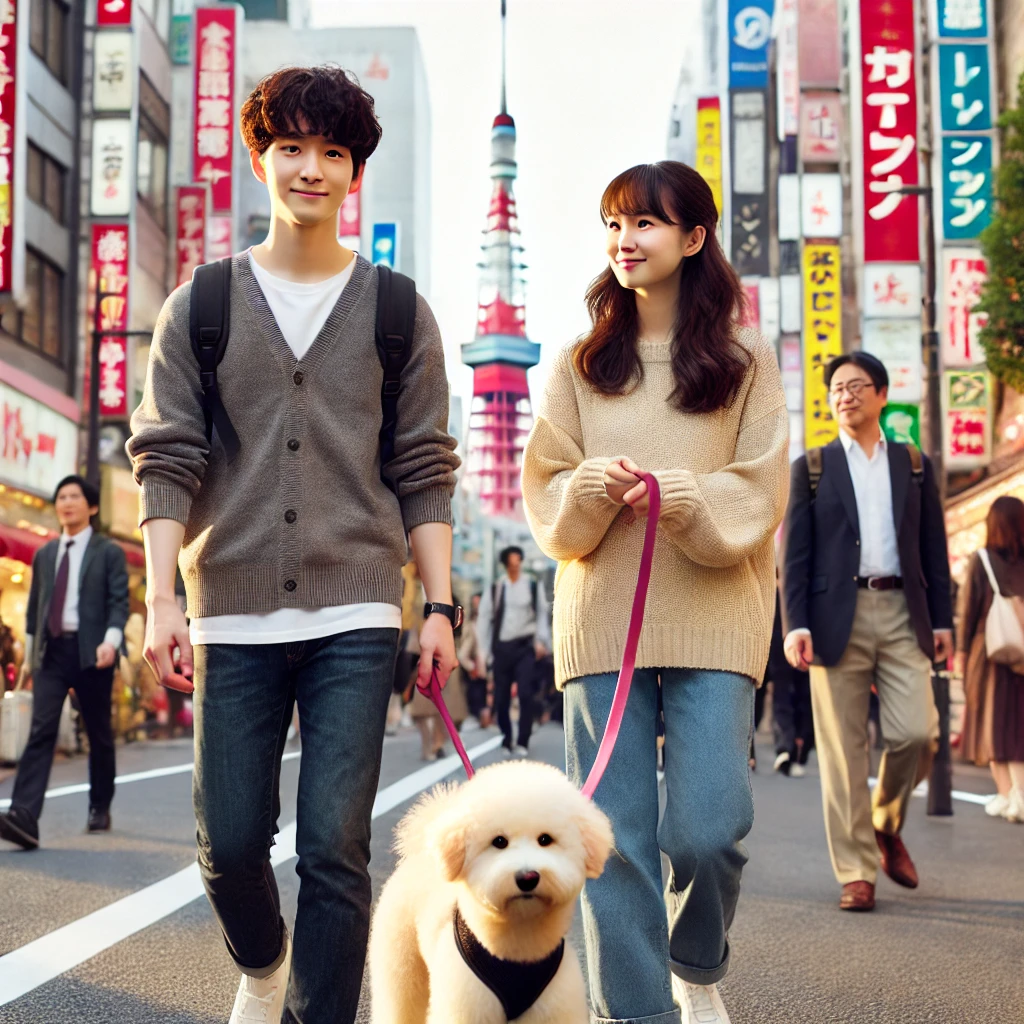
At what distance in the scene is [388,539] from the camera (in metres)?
3.08

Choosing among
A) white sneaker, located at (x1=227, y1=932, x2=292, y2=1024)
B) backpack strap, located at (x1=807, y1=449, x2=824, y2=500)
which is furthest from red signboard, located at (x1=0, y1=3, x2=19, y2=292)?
white sneaker, located at (x1=227, y1=932, x2=292, y2=1024)

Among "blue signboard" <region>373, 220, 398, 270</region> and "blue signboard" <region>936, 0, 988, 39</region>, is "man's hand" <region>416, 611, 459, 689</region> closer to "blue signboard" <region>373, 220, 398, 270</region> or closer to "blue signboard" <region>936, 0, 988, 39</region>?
"blue signboard" <region>936, 0, 988, 39</region>

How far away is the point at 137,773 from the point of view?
1273cm

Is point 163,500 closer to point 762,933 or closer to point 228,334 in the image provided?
point 228,334

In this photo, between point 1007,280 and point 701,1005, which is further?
point 1007,280

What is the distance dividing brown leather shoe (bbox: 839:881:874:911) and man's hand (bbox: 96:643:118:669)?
13.6ft

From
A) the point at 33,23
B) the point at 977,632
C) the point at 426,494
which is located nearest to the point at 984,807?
the point at 977,632

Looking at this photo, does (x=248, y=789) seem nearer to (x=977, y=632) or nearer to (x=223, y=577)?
(x=223, y=577)

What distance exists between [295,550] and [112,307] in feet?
67.1

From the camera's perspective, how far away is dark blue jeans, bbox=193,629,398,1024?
2.89m

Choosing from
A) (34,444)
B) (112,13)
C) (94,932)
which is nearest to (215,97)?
(112,13)

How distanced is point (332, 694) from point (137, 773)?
10355mm

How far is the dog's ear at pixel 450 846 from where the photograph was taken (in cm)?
261

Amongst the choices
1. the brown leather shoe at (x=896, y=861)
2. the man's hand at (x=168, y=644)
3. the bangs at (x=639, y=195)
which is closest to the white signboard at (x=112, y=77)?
the brown leather shoe at (x=896, y=861)
